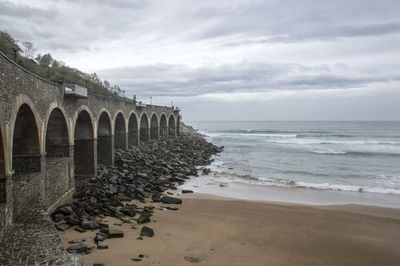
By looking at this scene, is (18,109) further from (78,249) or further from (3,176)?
(78,249)

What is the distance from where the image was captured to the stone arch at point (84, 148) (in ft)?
46.4

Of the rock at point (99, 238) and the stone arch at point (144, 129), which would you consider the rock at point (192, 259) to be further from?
the stone arch at point (144, 129)

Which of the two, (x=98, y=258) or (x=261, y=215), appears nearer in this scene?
(x=98, y=258)

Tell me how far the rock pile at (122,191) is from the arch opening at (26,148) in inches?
67.4

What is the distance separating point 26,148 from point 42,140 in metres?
0.48

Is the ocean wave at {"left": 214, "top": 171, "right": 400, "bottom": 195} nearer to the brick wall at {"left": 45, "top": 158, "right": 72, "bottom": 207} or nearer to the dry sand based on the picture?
the dry sand

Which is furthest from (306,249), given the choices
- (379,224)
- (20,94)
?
(20,94)

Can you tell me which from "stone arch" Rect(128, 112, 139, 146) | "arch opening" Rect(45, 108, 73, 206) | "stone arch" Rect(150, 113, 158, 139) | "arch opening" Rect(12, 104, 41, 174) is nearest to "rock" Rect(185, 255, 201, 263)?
"arch opening" Rect(12, 104, 41, 174)

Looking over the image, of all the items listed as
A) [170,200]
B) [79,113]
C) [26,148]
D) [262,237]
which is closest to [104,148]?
[79,113]

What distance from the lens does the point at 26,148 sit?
8883mm

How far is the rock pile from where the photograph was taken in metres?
9.03

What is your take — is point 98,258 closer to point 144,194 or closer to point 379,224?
point 144,194

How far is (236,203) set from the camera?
42.1 feet

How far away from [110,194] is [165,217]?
2.83 meters
